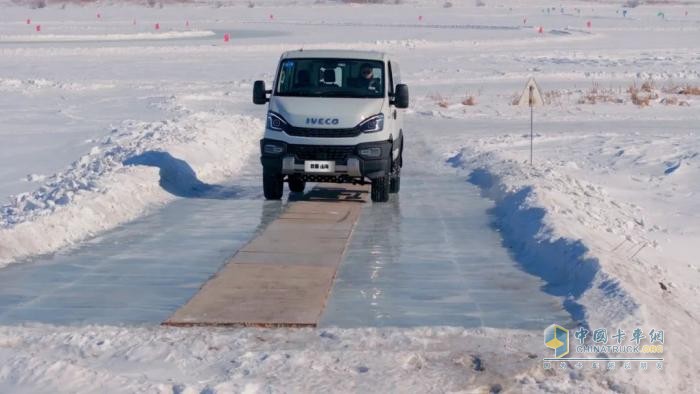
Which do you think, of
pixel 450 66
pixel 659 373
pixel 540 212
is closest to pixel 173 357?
pixel 659 373

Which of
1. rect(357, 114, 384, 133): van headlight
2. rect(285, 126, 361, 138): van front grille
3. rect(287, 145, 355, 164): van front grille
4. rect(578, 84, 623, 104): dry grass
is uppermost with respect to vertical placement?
rect(357, 114, 384, 133): van headlight

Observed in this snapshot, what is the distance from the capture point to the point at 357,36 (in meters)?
68.9

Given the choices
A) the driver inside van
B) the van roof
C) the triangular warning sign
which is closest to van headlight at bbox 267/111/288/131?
the van roof

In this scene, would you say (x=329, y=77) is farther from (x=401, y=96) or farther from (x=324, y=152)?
(x=324, y=152)

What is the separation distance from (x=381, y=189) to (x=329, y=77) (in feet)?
5.88

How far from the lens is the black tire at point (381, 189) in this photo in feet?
53.2

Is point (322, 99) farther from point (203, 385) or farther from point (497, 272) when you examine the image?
point (203, 385)

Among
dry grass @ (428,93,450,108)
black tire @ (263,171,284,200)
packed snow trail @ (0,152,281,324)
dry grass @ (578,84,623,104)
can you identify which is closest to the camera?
packed snow trail @ (0,152,281,324)

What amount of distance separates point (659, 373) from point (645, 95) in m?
27.9

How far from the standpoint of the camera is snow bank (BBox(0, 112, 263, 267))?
13.1m

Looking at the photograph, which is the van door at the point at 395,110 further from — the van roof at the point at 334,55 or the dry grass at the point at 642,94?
the dry grass at the point at 642,94

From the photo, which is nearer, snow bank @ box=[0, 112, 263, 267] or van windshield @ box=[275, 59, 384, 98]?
snow bank @ box=[0, 112, 263, 267]

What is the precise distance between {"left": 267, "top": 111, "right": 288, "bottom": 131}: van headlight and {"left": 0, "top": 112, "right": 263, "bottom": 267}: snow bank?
1.99m

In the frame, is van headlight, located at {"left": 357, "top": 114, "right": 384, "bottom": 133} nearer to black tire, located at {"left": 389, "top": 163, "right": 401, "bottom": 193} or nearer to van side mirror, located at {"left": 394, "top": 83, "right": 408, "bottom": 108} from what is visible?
van side mirror, located at {"left": 394, "top": 83, "right": 408, "bottom": 108}
